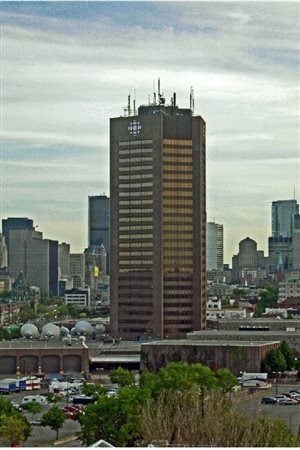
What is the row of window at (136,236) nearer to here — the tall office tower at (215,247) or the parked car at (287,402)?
the parked car at (287,402)

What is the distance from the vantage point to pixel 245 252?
12581 centimetres

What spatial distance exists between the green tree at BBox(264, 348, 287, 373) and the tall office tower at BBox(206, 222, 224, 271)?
9286 cm

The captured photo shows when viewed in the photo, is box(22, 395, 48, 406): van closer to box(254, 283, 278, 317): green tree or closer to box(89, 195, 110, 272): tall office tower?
box(254, 283, 278, 317): green tree

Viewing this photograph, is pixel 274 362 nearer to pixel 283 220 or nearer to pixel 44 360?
pixel 44 360

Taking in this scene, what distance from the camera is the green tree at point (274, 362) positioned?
32312mm

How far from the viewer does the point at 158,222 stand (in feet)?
141

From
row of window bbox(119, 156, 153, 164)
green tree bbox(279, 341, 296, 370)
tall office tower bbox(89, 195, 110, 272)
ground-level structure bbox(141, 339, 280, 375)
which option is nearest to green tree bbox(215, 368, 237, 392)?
ground-level structure bbox(141, 339, 280, 375)

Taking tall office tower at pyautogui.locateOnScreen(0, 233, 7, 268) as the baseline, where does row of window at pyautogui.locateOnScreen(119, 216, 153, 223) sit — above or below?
below

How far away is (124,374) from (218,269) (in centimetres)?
9531

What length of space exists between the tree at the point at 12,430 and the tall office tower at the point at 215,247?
344 ft

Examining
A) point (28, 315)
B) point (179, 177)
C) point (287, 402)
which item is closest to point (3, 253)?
point (28, 315)

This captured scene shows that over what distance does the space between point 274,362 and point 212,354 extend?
1.66 m

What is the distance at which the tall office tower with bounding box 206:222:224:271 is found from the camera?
127m

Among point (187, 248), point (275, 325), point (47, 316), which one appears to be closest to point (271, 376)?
point (275, 325)
